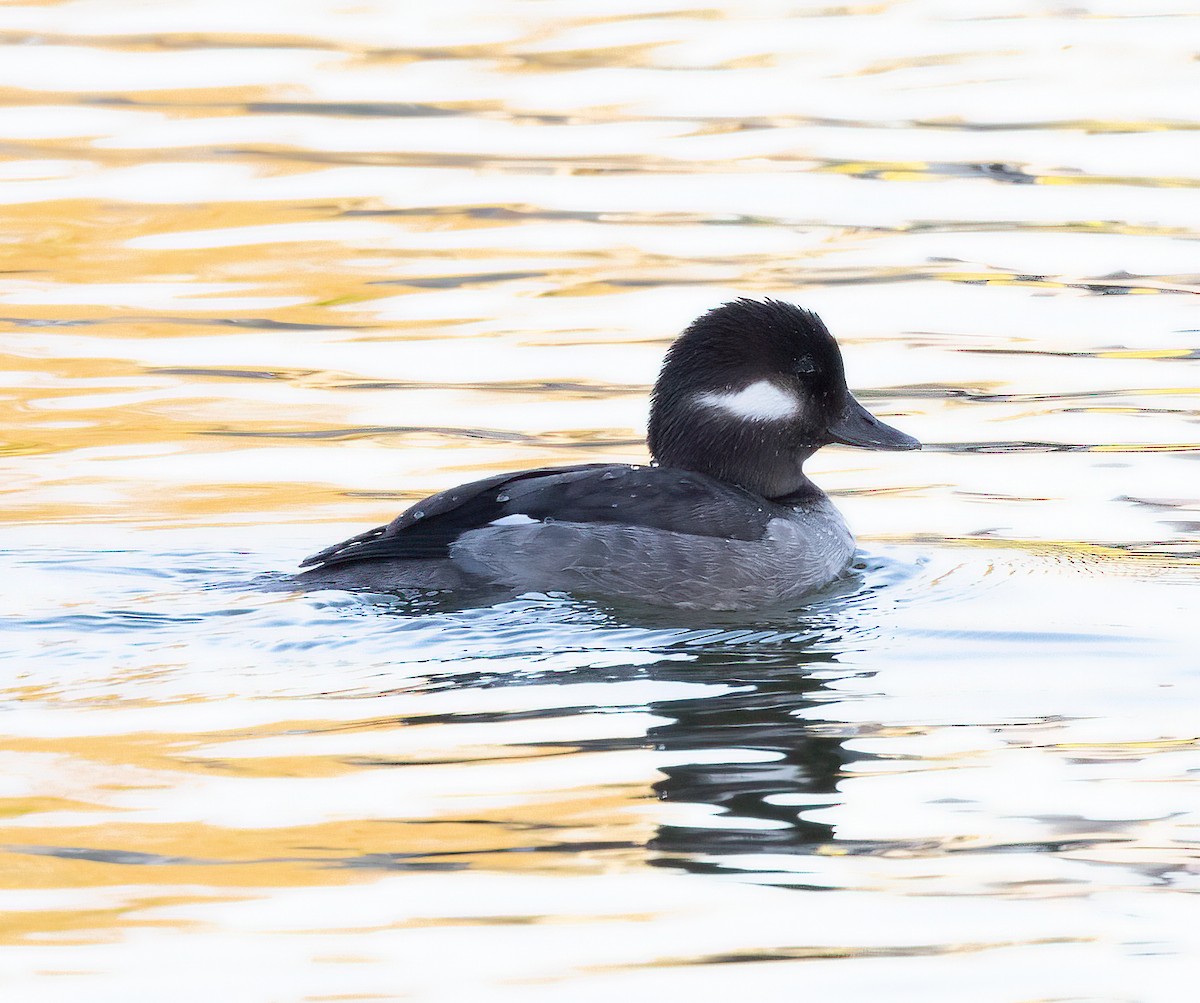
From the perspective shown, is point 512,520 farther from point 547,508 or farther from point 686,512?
point 686,512

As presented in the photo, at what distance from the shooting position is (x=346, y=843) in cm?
485

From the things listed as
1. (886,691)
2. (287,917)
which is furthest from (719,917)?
(886,691)

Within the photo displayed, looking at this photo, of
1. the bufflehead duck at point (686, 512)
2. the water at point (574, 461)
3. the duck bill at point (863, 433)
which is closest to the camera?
the water at point (574, 461)

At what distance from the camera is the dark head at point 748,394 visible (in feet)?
24.8

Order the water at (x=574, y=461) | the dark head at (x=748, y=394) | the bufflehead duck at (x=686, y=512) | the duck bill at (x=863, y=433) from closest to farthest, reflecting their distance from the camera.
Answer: the water at (x=574, y=461), the bufflehead duck at (x=686, y=512), the dark head at (x=748, y=394), the duck bill at (x=863, y=433)

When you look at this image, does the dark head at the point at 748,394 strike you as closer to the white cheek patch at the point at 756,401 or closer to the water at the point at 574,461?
the white cheek patch at the point at 756,401

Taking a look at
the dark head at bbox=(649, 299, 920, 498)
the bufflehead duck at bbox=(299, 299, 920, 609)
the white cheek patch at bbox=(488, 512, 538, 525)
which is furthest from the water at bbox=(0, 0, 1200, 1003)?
the dark head at bbox=(649, 299, 920, 498)

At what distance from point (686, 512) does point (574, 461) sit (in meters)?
1.95

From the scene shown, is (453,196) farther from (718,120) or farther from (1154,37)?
(1154,37)

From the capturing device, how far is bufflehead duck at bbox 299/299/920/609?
7086mm

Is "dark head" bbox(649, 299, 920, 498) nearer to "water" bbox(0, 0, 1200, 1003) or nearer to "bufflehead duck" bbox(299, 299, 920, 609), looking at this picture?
"bufflehead duck" bbox(299, 299, 920, 609)

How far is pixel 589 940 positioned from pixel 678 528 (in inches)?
116

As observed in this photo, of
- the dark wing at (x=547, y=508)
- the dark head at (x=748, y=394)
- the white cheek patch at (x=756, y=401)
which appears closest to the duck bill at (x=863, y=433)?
the dark head at (x=748, y=394)

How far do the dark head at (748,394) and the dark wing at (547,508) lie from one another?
0.41m
